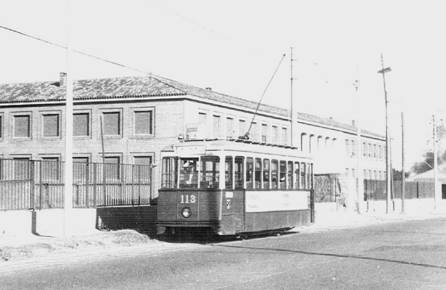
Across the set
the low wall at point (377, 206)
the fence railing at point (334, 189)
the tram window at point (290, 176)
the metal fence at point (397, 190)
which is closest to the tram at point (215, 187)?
the tram window at point (290, 176)

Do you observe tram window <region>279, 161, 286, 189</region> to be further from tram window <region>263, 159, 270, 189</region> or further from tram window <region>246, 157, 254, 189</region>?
tram window <region>246, 157, 254, 189</region>

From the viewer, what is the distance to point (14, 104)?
5209cm

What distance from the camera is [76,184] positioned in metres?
25.7

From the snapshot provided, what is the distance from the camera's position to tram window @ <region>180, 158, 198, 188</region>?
1958 cm

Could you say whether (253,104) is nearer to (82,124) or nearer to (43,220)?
(82,124)

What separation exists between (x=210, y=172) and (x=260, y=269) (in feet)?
22.6

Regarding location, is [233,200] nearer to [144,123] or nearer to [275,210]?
[275,210]

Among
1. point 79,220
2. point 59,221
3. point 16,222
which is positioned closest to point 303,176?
point 79,220

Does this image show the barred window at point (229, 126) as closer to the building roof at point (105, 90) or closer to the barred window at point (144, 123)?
the building roof at point (105, 90)

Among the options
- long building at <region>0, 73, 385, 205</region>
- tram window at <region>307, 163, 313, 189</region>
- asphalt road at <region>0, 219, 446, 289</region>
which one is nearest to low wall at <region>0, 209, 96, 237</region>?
asphalt road at <region>0, 219, 446, 289</region>

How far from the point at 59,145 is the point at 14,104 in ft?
16.5

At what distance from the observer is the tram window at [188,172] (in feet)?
64.2

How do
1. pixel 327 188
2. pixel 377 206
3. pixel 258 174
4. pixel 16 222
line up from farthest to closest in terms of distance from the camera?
pixel 377 206 → pixel 327 188 → pixel 258 174 → pixel 16 222

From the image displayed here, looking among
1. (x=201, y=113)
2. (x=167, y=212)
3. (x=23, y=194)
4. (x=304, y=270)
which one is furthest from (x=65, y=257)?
(x=201, y=113)
